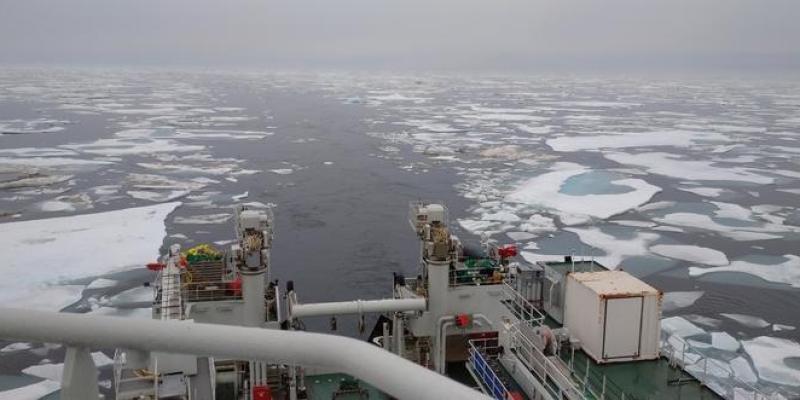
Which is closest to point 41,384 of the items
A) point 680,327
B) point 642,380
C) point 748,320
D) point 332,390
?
point 332,390

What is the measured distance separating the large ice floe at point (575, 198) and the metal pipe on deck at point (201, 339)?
1957 centimetres

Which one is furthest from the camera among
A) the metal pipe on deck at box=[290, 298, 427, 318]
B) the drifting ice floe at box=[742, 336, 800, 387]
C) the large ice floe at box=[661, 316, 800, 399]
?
the drifting ice floe at box=[742, 336, 800, 387]

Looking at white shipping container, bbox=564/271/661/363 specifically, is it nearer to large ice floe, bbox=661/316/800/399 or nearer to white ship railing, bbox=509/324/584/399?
white ship railing, bbox=509/324/584/399

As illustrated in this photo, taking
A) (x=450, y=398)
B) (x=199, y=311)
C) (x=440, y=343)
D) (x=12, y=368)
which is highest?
(x=450, y=398)

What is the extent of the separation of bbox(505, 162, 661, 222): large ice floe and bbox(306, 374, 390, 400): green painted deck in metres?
12.5

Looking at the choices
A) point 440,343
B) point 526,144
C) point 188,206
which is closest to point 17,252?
point 188,206

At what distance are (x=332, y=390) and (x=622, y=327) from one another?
4112mm

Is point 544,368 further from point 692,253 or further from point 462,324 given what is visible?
point 692,253

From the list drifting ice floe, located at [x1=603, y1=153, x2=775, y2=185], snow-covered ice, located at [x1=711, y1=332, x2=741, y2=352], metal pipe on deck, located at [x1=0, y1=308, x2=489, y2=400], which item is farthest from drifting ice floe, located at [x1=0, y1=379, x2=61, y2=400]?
drifting ice floe, located at [x1=603, y1=153, x2=775, y2=185]

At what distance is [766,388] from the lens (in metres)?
10.1

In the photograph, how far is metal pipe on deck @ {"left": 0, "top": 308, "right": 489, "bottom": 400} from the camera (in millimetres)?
1430

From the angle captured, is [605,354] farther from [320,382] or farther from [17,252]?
[17,252]

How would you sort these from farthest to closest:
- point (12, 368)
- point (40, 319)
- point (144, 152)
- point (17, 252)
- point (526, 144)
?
point (526, 144)
point (144, 152)
point (17, 252)
point (12, 368)
point (40, 319)

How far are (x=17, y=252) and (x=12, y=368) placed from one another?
6408mm
